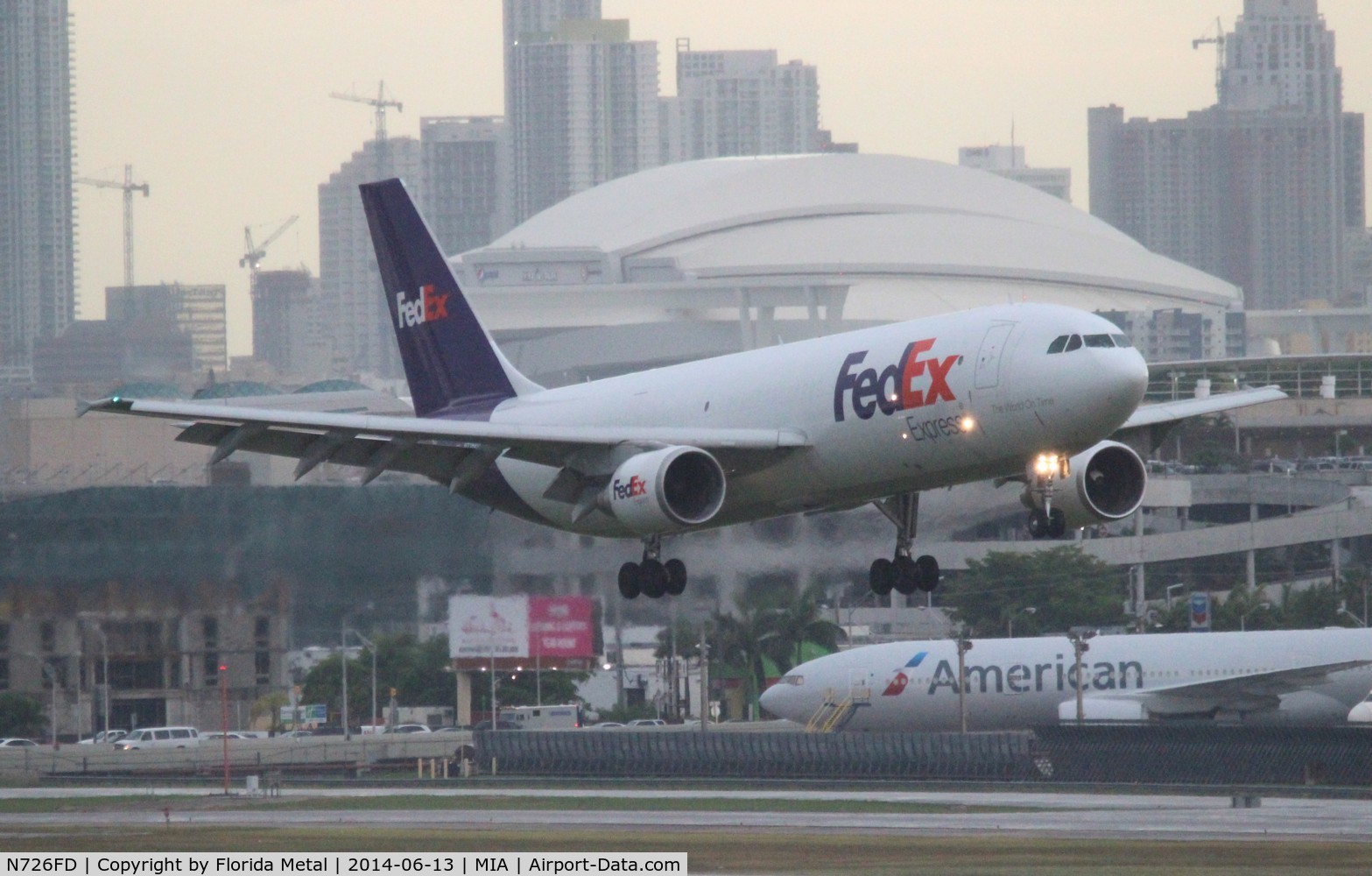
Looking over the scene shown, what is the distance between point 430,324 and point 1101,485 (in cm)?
1367

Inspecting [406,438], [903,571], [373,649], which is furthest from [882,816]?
[373,649]

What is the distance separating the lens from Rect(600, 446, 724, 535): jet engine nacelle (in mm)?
32750

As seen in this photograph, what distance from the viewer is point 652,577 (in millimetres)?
34781

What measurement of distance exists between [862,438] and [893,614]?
166ft

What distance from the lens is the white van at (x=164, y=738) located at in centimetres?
6081

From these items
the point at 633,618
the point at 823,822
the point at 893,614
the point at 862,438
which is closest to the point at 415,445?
the point at 862,438

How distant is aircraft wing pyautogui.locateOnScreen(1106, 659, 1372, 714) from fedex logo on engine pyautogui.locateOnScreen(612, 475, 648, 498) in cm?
2515

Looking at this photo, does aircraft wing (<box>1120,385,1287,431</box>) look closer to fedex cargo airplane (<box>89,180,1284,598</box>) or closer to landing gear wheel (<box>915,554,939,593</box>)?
fedex cargo airplane (<box>89,180,1284,598</box>)

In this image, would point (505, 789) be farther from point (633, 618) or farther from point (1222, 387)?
point (1222, 387)

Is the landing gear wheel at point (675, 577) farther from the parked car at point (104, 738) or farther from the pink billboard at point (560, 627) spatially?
the parked car at point (104, 738)

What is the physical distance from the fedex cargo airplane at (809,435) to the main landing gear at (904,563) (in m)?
0.03

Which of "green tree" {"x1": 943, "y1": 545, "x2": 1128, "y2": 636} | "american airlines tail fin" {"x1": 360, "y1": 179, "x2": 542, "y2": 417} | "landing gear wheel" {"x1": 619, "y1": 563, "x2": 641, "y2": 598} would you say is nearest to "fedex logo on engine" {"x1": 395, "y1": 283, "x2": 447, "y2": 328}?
"american airlines tail fin" {"x1": 360, "y1": 179, "x2": 542, "y2": 417}

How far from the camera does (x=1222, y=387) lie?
131 meters

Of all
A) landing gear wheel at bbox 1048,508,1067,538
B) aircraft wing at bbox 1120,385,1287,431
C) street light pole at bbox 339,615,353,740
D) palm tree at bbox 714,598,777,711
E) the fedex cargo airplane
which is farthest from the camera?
palm tree at bbox 714,598,777,711
